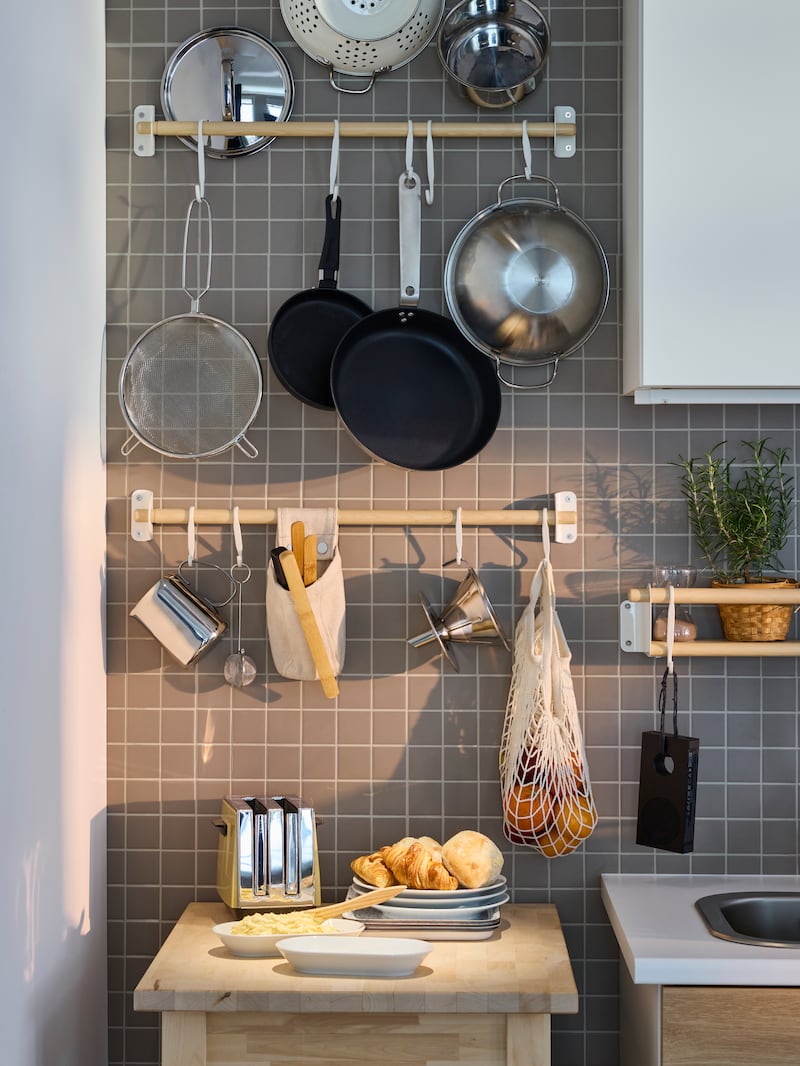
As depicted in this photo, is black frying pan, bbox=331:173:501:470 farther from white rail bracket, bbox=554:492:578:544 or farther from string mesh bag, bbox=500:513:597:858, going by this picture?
string mesh bag, bbox=500:513:597:858

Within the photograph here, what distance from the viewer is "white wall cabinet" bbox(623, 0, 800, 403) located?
1.71 meters

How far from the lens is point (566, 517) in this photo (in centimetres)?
189

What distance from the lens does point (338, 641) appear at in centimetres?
184

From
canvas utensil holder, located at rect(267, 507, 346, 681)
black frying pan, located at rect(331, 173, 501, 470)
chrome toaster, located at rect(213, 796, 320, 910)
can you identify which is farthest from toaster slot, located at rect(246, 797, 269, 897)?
black frying pan, located at rect(331, 173, 501, 470)

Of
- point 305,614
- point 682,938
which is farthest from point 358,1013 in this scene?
point 305,614

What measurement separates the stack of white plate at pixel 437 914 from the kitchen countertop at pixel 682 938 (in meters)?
0.21

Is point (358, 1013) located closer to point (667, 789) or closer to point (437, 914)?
point (437, 914)

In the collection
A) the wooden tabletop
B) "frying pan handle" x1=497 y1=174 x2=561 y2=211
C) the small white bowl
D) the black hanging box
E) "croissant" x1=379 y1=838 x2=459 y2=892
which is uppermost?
"frying pan handle" x1=497 y1=174 x2=561 y2=211

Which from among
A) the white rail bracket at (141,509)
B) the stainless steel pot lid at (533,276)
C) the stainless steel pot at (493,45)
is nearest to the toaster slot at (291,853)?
the white rail bracket at (141,509)

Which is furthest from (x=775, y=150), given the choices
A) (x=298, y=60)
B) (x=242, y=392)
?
(x=242, y=392)

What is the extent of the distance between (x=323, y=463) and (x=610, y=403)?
534 millimetres

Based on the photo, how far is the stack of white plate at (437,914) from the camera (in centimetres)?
167

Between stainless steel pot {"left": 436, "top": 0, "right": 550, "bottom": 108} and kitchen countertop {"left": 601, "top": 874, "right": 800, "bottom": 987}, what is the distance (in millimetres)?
1422

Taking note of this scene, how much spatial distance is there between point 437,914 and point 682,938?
377mm
